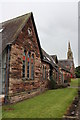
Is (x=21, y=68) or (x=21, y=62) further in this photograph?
(x=21, y=62)

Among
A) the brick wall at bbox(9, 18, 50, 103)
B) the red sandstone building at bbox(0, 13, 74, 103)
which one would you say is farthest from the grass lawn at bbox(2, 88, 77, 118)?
the red sandstone building at bbox(0, 13, 74, 103)

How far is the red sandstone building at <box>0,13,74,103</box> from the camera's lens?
33.5ft

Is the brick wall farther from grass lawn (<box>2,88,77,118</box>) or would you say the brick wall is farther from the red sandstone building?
grass lawn (<box>2,88,77,118</box>)

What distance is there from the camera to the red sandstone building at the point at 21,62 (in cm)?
1021

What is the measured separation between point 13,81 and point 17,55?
7.73 feet

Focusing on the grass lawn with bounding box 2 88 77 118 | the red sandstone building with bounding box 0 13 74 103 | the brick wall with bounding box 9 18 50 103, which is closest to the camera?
the grass lawn with bounding box 2 88 77 118

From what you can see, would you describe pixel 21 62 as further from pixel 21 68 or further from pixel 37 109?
pixel 37 109

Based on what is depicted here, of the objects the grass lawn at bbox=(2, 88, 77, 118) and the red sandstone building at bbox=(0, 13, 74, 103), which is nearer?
the grass lawn at bbox=(2, 88, 77, 118)

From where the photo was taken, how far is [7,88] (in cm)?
988

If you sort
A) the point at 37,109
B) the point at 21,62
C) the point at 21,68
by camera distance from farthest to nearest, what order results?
the point at 21,62
the point at 21,68
the point at 37,109

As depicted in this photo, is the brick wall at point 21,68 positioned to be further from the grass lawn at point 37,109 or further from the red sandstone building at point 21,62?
the grass lawn at point 37,109

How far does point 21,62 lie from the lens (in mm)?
11805

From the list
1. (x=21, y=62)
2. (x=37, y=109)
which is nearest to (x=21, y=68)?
(x=21, y=62)

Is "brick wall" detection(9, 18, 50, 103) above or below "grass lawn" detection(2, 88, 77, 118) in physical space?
above
